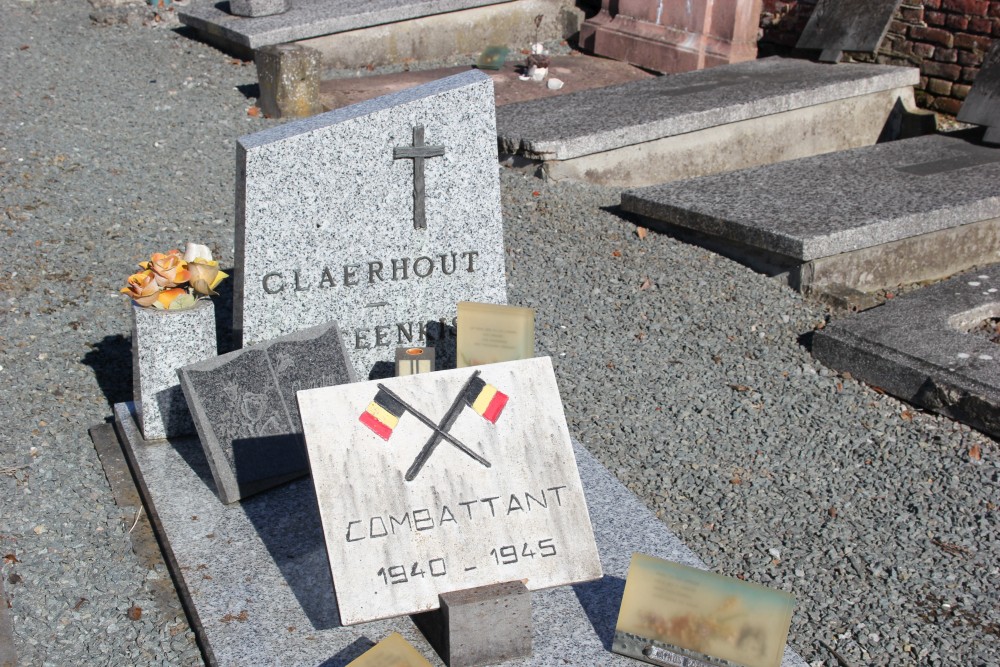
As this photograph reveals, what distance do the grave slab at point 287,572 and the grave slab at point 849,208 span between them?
77.8 inches

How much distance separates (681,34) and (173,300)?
19.2 feet

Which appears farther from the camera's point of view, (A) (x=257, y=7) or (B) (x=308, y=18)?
(A) (x=257, y=7)

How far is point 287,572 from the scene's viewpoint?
308cm

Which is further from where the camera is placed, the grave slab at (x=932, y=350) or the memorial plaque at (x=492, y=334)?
the grave slab at (x=932, y=350)

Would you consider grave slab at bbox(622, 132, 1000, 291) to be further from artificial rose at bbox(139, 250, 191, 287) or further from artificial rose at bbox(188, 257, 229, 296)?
artificial rose at bbox(139, 250, 191, 287)

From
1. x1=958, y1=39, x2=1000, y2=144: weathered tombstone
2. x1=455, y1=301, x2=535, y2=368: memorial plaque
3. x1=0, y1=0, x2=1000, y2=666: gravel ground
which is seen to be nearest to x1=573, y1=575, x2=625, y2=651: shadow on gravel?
x1=0, y1=0, x2=1000, y2=666: gravel ground

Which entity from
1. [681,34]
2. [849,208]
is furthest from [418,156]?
[681,34]

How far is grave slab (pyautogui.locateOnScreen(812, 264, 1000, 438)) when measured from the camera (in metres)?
4.11

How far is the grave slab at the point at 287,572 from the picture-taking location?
110 inches

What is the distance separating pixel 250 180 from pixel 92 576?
131 centimetres

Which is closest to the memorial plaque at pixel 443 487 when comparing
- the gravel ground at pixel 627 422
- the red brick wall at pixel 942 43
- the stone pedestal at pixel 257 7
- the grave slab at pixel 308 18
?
the gravel ground at pixel 627 422

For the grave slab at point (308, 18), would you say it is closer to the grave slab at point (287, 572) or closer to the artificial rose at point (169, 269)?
the artificial rose at point (169, 269)

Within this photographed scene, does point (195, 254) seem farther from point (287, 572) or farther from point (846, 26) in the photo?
point (846, 26)

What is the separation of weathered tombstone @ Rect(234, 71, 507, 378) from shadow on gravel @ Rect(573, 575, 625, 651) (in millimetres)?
1315
